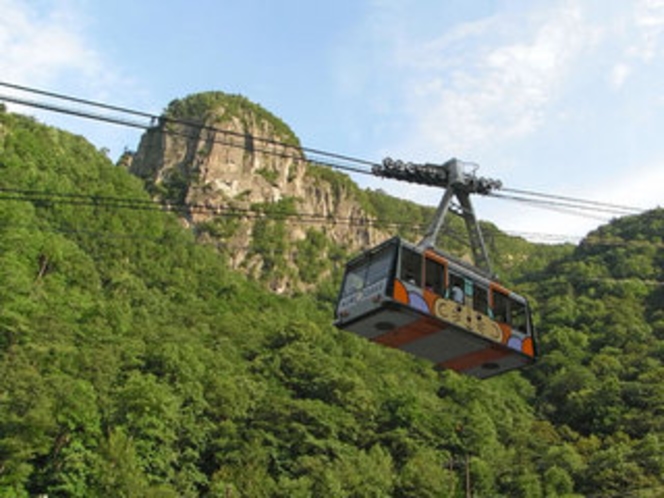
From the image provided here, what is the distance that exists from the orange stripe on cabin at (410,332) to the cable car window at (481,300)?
1.68 meters

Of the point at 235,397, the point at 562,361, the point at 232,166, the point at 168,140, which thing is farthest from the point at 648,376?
the point at 168,140

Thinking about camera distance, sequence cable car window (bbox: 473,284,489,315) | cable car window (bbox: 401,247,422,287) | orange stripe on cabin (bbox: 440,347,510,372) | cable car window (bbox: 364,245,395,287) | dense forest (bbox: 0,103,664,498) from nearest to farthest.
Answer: cable car window (bbox: 364,245,395,287)
cable car window (bbox: 401,247,422,287)
cable car window (bbox: 473,284,489,315)
orange stripe on cabin (bbox: 440,347,510,372)
dense forest (bbox: 0,103,664,498)

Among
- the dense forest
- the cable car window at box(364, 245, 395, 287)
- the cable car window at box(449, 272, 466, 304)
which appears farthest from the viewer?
the dense forest

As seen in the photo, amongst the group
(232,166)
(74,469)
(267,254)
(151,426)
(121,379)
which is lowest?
(74,469)

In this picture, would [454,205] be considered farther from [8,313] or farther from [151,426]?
[8,313]

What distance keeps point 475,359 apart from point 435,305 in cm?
299

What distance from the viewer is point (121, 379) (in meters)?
64.1

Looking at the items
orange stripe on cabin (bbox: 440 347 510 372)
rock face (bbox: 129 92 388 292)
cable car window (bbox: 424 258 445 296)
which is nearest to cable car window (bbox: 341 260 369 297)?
cable car window (bbox: 424 258 445 296)

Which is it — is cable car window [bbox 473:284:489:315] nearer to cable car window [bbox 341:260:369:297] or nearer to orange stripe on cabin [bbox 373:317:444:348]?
orange stripe on cabin [bbox 373:317:444:348]

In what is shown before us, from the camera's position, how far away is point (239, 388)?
235ft

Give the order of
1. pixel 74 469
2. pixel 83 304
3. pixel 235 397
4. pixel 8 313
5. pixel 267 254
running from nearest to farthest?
pixel 74 469
pixel 8 313
pixel 235 397
pixel 83 304
pixel 267 254

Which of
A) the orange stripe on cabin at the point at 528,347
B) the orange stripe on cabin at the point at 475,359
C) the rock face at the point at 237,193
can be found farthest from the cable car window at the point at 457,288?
the rock face at the point at 237,193

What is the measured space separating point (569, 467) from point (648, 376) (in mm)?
31747

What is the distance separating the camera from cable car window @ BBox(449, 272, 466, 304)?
21.9 m
